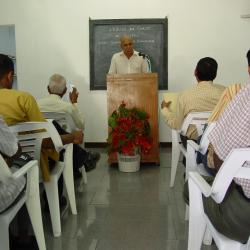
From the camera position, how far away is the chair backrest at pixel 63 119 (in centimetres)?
298

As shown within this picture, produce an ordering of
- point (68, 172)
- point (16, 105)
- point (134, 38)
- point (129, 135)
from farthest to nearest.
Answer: point (134, 38)
point (129, 135)
point (68, 172)
point (16, 105)

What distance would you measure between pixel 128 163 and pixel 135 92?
0.84 meters

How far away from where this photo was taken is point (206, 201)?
1.47m

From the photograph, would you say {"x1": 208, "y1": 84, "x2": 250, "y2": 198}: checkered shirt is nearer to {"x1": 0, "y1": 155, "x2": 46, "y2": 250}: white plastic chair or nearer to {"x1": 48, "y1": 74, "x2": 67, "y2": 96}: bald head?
{"x1": 0, "y1": 155, "x2": 46, "y2": 250}: white plastic chair

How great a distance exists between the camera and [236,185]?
129cm

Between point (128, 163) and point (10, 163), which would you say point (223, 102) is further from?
point (128, 163)

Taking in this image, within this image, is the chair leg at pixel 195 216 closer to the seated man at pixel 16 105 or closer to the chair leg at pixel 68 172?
the seated man at pixel 16 105

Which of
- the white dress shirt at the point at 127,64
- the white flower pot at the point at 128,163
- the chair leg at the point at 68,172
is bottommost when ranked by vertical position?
the white flower pot at the point at 128,163

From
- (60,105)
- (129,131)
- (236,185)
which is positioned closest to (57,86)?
(60,105)

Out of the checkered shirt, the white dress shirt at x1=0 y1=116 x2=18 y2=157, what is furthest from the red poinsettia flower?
the checkered shirt

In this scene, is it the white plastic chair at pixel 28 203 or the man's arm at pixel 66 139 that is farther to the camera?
the man's arm at pixel 66 139

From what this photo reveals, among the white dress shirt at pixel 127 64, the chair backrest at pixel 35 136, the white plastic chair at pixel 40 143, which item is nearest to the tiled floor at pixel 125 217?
the white plastic chair at pixel 40 143

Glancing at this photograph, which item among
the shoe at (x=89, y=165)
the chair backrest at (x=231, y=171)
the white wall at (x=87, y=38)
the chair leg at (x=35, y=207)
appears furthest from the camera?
the white wall at (x=87, y=38)

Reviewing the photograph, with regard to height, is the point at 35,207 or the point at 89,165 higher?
the point at 35,207
